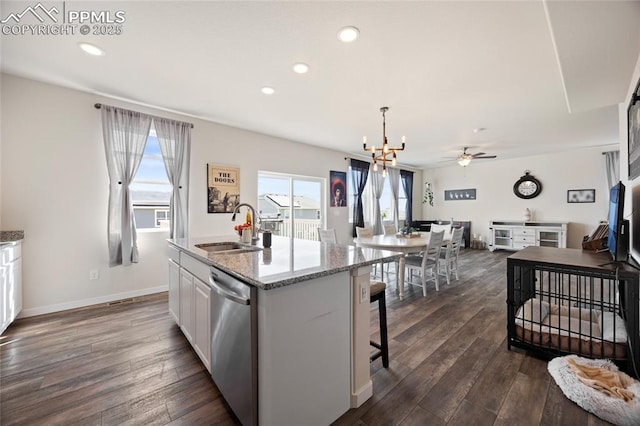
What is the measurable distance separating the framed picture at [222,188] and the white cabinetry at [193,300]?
1658 mm

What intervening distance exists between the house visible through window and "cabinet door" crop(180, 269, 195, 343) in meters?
1.88

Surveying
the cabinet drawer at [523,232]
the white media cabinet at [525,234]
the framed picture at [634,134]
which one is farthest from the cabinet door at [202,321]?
the cabinet drawer at [523,232]

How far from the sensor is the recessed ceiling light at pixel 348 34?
195cm

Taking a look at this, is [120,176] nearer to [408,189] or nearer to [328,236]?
[328,236]

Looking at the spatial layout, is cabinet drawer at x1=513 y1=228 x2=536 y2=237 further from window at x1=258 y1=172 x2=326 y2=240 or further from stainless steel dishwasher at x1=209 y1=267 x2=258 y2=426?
stainless steel dishwasher at x1=209 y1=267 x2=258 y2=426

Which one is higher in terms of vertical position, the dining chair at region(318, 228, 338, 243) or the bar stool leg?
the dining chair at region(318, 228, 338, 243)

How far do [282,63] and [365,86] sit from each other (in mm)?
971

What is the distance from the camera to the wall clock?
6.75 meters

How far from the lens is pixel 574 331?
2012 mm

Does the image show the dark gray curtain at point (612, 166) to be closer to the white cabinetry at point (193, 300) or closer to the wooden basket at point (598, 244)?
the wooden basket at point (598, 244)

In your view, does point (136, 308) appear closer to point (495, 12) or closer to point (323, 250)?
point (323, 250)

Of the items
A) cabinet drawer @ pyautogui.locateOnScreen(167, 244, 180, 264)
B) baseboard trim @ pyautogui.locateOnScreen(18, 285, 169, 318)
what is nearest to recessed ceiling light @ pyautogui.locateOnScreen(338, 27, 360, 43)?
cabinet drawer @ pyautogui.locateOnScreen(167, 244, 180, 264)

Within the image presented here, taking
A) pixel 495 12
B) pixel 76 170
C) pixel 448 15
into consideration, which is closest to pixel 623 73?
pixel 495 12

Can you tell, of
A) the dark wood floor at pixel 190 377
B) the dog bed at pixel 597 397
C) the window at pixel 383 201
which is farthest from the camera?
the window at pixel 383 201
